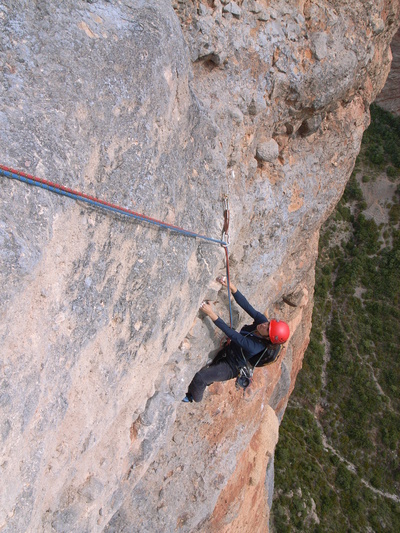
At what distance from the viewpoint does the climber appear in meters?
4.59

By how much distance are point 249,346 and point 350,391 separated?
11.9 m

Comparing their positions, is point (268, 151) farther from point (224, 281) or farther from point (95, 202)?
point (95, 202)

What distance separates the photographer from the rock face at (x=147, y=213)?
250 cm

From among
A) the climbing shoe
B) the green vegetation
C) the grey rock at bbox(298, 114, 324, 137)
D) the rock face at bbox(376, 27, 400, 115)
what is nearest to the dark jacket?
the climbing shoe

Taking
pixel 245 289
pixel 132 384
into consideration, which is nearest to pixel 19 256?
pixel 132 384

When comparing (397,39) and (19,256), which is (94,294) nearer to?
(19,256)

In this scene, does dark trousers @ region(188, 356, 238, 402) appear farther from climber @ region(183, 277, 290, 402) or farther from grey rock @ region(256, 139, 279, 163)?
grey rock @ region(256, 139, 279, 163)

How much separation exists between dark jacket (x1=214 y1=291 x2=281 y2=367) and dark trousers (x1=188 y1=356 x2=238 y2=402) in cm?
14

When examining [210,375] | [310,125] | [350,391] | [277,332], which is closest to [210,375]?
[210,375]

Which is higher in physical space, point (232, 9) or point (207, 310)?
point (232, 9)

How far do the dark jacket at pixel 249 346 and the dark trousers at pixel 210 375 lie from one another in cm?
14

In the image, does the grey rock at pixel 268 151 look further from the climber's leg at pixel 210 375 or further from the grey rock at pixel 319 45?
the climber's leg at pixel 210 375

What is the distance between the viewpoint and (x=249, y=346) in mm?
4719

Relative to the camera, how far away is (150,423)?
439cm
